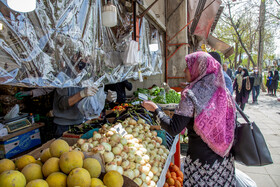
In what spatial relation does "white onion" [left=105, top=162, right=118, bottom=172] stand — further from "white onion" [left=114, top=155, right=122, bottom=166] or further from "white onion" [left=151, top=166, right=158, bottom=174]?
"white onion" [left=151, top=166, right=158, bottom=174]

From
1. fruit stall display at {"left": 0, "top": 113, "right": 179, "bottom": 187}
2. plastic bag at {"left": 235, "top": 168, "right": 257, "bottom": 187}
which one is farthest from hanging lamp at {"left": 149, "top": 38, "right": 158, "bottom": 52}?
plastic bag at {"left": 235, "top": 168, "right": 257, "bottom": 187}

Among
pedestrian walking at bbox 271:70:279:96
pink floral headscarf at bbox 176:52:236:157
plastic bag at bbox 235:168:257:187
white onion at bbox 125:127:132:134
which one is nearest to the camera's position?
pink floral headscarf at bbox 176:52:236:157

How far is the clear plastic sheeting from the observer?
58.1 inches

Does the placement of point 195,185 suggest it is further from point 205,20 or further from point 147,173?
point 205,20

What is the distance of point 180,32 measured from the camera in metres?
6.89

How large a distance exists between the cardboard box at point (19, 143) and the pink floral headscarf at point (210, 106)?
2691 mm

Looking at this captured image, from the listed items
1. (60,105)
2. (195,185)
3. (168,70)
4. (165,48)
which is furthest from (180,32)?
(195,185)

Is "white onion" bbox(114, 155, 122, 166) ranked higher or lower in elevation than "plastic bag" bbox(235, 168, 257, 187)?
higher

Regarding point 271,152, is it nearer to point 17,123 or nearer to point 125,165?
point 125,165

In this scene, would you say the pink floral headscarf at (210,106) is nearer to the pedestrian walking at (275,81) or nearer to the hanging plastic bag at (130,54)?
the hanging plastic bag at (130,54)

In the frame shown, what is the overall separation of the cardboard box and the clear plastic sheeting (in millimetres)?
1634

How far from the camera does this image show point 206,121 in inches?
66.1

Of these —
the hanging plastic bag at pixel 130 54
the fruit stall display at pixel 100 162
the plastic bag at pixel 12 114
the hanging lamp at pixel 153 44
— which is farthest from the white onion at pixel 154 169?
the hanging lamp at pixel 153 44

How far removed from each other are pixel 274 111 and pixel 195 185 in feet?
29.9
